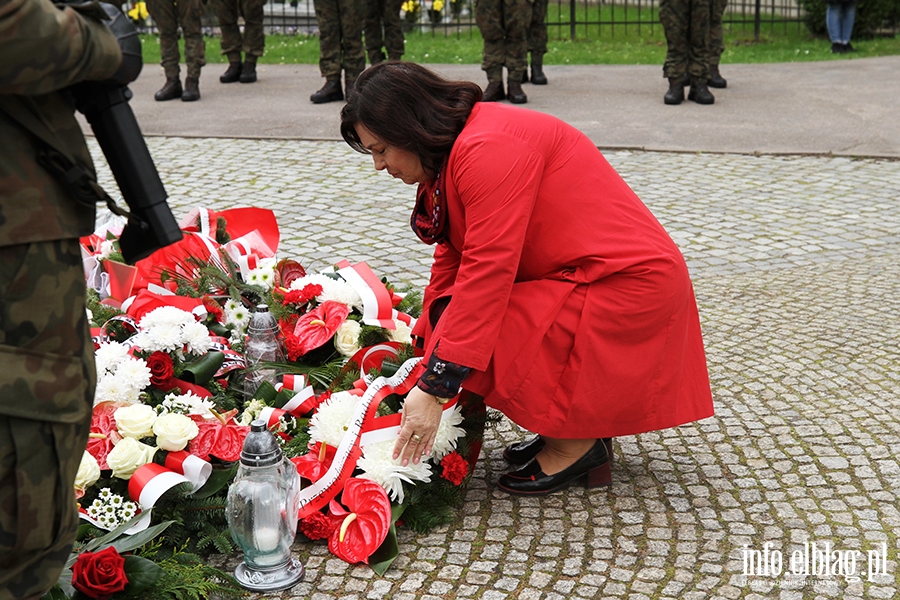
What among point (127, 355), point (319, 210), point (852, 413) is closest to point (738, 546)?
point (852, 413)

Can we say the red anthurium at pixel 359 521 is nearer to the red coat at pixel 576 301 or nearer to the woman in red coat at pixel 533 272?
the woman in red coat at pixel 533 272

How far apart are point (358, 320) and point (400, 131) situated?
117cm

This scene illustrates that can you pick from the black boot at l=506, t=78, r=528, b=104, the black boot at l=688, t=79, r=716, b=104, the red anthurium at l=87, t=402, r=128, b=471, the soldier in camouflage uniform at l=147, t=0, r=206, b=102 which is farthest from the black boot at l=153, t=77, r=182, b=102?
the red anthurium at l=87, t=402, r=128, b=471

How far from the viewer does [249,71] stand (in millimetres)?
11734

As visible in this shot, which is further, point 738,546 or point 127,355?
point 127,355

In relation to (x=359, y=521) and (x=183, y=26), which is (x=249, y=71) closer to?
(x=183, y=26)

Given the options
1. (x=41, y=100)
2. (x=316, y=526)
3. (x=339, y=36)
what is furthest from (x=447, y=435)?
(x=339, y=36)

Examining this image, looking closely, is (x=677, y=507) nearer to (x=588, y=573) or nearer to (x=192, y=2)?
(x=588, y=573)

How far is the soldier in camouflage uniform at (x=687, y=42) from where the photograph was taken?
971cm

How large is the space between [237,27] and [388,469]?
914cm

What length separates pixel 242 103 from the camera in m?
10.6

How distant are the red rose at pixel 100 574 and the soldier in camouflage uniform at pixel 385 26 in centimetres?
850

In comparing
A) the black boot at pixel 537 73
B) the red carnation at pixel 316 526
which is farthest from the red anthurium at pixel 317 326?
the black boot at pixel 537 73

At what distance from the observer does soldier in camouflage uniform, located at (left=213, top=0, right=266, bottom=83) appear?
11.4m
